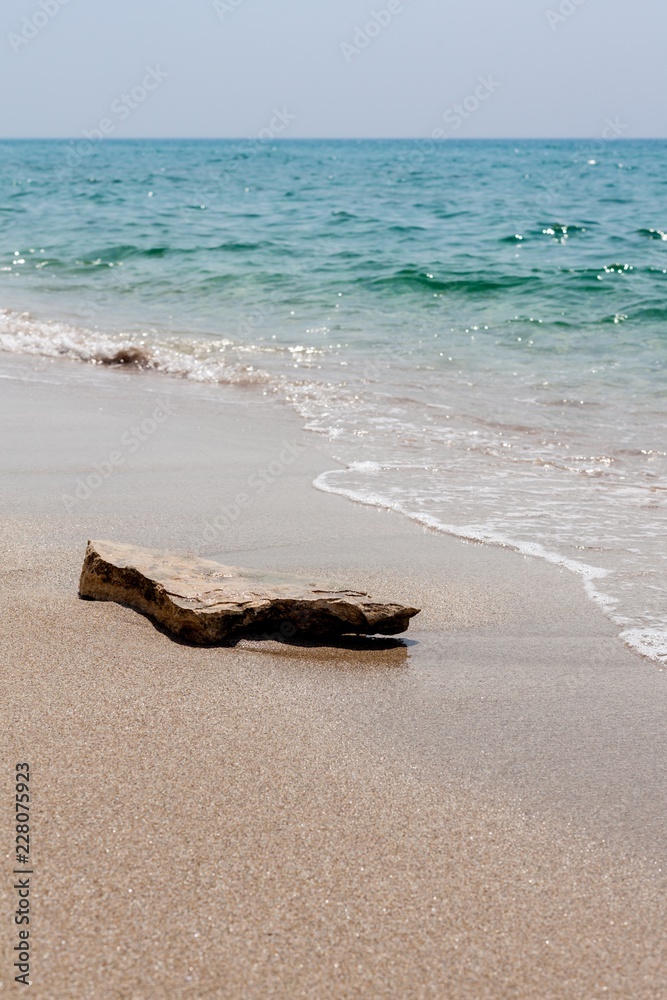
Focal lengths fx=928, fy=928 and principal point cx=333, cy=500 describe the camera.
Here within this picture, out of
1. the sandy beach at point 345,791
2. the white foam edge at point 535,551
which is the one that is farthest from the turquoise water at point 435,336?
the sandy beach at point 345,791

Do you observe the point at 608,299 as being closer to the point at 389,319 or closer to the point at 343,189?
the point at 389,319

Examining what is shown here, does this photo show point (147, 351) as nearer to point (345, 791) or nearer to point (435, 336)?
point (435, 336)

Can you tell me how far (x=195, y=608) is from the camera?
2822mm

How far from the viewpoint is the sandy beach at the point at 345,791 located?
66.7 inches

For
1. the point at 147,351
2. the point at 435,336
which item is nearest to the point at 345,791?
the point at 147,351

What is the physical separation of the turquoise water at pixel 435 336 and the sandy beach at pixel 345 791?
607mm

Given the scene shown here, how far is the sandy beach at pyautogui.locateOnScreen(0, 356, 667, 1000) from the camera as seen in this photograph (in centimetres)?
169

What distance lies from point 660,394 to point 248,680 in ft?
17.2

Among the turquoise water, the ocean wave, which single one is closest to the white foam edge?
the turquoise water

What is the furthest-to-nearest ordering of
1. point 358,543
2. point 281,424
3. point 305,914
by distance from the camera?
point 281,424 → point 358,543 → point 305,914

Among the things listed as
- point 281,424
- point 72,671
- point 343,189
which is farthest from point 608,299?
point 343,189

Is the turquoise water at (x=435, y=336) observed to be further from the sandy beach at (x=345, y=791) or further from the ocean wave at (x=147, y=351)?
the sandy beach at (x=345, y=791)

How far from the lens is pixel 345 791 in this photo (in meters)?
2.16

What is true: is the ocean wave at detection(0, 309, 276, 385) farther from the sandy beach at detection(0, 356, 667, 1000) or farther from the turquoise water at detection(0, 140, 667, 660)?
the sandy beach at detection(0, 356, 667, 1000)
